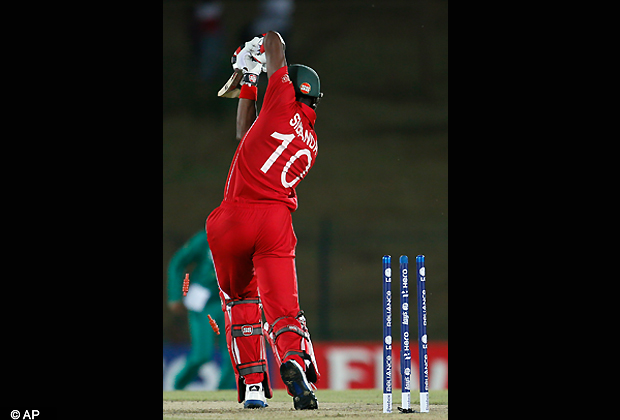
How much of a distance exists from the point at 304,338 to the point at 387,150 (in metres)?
6.99

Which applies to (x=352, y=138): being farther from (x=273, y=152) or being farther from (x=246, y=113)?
(x=273, y=152)

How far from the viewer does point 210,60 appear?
928cm

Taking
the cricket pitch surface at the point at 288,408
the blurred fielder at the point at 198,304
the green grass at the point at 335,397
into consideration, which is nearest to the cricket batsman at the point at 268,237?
the cricket pitch surface at the point at 288,408

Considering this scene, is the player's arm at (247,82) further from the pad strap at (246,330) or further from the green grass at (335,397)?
the green grass at (335,397)

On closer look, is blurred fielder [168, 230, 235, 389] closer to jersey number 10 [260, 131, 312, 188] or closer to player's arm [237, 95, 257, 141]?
player's arm [237, 95, 257, 141]

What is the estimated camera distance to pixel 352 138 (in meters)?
10.1

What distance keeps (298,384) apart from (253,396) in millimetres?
395

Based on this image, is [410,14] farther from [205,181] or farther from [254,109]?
[254,109]

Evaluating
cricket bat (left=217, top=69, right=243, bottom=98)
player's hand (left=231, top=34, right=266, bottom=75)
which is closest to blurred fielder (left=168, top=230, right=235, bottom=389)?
cricket bat (left=217, top=69, right=243, bottom=98)

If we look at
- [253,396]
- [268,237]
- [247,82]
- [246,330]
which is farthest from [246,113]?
[253,396]

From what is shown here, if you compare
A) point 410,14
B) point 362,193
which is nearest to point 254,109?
point 410,14

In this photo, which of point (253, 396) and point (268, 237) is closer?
point (268, 237)
